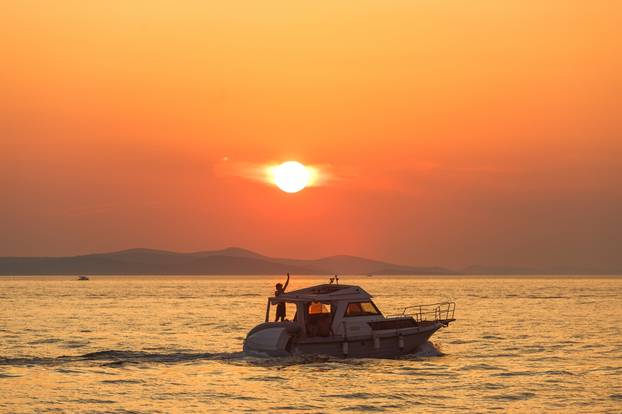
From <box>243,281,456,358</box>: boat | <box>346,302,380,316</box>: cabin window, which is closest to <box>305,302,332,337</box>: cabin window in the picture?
<box>243,281,456,358</box>: boat

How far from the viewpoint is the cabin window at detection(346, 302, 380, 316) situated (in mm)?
49281

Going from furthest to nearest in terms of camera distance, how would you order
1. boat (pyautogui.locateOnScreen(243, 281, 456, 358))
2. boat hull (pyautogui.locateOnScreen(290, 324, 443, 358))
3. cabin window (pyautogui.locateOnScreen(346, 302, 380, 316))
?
cabin window (pyautogui.locateOnScreen(346, 302, 380, 316))
boat hull (pyautogui.locateOnScreen(290, 324, 443, 358))
boat (pyautogui.locateOnScreen(243, 281, 456, 358))

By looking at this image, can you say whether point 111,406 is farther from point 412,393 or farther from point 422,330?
point 422,330

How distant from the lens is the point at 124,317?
10350 cm

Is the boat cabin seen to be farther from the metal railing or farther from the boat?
the metal railing

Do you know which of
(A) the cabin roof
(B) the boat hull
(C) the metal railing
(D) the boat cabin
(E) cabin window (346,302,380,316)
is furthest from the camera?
(C) the metal railing

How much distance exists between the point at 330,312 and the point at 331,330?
3.37 feet

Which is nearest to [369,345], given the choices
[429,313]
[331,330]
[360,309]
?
[360,309]

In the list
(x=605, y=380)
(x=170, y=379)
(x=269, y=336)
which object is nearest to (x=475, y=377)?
(x=605, y=380)

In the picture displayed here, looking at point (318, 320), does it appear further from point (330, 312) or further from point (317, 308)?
point (330, 312)

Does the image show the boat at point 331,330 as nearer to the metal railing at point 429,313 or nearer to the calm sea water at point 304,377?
the calm sea water at point 304,377

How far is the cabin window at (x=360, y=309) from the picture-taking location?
1940 inches

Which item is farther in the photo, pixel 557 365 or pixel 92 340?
pixel 92 340

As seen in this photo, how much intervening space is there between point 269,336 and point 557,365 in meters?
16.3
